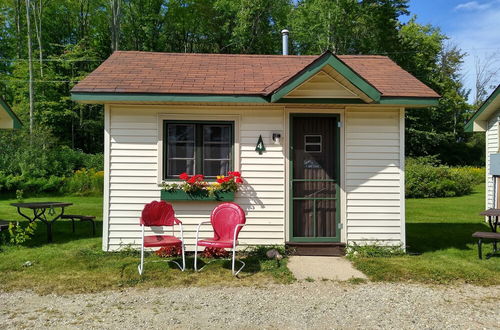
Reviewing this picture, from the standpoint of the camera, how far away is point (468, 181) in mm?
19719

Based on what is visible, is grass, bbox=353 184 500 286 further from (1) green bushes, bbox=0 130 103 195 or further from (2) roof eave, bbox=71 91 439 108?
(1) green bushes, bbox=0 130 103 195

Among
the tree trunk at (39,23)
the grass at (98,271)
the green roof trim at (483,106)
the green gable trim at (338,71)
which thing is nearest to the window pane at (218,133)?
the green gable trim at (338,71)

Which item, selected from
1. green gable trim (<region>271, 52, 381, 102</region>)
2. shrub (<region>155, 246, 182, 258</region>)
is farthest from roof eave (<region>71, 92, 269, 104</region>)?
shrub (<region>155, 246, 182, 258</region>)

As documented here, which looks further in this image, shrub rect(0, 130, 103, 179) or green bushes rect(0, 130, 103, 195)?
shrub rect(0, 130, 103, 179)

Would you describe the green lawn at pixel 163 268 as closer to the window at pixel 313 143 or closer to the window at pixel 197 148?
the window at pixel 197 148

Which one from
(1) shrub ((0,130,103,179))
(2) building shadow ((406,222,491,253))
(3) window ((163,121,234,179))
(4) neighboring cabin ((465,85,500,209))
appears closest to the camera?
(3) window ((163,121,234,179))

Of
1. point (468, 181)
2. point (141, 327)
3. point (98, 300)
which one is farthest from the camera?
point (468, 181)

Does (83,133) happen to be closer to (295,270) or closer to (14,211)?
(14,211)

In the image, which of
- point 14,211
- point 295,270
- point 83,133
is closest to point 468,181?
point 295,270

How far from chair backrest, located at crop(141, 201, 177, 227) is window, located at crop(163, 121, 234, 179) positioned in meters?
0.70

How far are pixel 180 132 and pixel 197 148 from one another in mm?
404

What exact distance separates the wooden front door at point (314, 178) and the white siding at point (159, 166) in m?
0.28

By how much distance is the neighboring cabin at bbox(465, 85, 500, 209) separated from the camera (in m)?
11.1

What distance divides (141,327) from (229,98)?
386 cm
